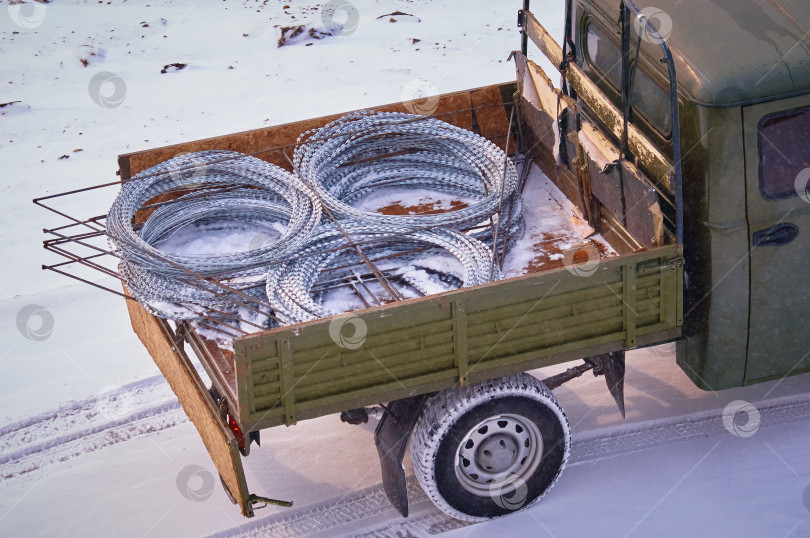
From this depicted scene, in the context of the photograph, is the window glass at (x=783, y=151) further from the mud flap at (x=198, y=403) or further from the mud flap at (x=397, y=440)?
the mud flap at (x=198, y=403)

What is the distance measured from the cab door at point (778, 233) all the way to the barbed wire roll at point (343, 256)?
1.46 m

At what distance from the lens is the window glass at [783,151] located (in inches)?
188

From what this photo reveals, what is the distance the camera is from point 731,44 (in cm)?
484

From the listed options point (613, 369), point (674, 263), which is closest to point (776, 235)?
point (674, 263)

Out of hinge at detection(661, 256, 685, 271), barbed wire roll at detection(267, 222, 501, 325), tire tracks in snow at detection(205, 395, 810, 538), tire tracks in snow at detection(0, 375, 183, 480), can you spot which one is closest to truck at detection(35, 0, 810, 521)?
hinge at detection(661, 256, 685, 271)

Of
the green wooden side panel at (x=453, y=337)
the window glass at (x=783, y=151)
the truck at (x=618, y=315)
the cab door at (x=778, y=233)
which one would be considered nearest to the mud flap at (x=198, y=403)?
the truck at (x=618, y=315)

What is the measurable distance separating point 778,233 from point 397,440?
2.26 metres

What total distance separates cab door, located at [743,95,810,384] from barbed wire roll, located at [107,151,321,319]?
8.87 feet

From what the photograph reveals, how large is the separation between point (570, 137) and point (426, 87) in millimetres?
5137

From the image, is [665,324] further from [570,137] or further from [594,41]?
[594,41]

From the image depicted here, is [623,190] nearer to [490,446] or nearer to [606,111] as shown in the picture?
[606,111]

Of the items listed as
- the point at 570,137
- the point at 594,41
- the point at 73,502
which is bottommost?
the point at 73,502

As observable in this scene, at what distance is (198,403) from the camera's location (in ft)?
16.1

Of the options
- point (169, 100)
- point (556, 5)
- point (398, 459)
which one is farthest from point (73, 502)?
point (556, 5)
